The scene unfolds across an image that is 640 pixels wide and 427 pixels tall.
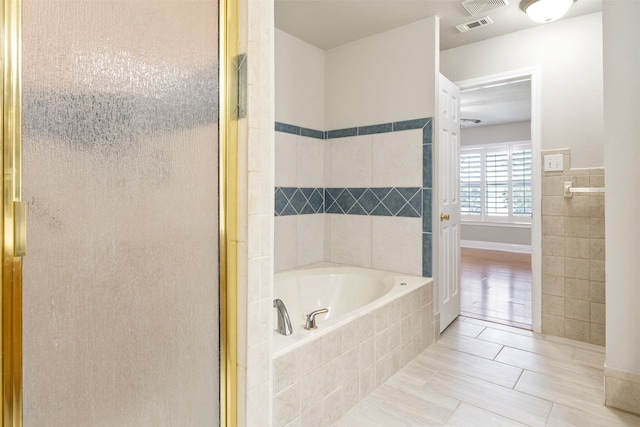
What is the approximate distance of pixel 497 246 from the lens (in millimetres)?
7445

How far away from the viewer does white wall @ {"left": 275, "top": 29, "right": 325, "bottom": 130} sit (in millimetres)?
2992

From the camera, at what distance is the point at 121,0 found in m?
0.96

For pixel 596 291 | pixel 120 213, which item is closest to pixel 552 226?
pixel 596 291

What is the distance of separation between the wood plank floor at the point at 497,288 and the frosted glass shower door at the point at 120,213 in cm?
298

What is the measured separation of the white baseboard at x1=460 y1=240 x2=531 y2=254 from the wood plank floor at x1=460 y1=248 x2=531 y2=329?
36cm

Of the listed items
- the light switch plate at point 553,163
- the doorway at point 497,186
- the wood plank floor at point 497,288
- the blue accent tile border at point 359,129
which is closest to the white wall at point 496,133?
the doorway at point 497,186

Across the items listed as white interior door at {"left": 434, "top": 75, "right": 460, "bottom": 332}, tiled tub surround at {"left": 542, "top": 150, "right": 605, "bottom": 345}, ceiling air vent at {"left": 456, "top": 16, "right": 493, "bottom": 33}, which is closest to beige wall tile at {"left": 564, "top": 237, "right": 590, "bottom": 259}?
tiled tub surround at {"left": 542, "top": 150, "right": 605, "bottom": 345}

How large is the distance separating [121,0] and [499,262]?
6287 mm

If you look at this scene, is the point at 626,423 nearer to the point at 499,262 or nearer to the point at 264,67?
the point at 264,67

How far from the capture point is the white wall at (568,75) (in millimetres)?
2752

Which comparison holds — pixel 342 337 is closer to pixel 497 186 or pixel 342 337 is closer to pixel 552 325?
pixel 552 325

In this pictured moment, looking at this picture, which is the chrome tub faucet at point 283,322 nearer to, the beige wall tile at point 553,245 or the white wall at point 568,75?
the beige wall tile at point 553,245

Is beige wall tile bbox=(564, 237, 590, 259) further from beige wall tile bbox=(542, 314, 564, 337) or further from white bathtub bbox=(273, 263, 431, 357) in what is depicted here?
white bathtub bbox=(273, 263, 431, 357)

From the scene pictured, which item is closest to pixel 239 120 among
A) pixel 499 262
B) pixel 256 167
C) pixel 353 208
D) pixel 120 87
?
pixel 256 167
